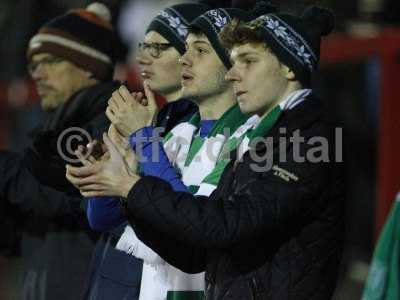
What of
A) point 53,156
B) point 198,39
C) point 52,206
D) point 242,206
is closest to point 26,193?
point 52,206

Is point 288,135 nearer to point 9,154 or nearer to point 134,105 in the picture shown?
point 134,105

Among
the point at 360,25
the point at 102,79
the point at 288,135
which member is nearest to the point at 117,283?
the point at 288,135

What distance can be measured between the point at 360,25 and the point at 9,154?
514 cm

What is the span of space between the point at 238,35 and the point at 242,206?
2.24 feet

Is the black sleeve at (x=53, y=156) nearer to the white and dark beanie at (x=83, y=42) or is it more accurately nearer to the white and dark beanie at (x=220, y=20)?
the white and dark beanie at (x=83, y=42)

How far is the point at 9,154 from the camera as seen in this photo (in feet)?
21.2

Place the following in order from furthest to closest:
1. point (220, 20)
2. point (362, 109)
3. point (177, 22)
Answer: point (362, 109)
point (177, 22)
point (220, 20)

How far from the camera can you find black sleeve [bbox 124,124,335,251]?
4078mm

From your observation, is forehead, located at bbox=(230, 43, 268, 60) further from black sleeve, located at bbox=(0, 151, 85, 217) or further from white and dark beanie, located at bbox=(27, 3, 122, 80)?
white and dark beanie, located at bbox=(27, 3, 122, 80)

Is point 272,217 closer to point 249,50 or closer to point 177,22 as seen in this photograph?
point 249,50

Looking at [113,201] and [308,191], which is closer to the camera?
[308,191]

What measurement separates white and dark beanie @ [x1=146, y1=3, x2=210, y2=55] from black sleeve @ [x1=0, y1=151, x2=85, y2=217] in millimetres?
971

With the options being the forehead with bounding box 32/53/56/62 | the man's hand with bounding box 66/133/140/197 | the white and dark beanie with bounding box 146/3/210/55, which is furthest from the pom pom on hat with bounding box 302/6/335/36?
the forehead with bounding box 32/53/56/62

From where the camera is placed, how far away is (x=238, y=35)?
4457 mm
